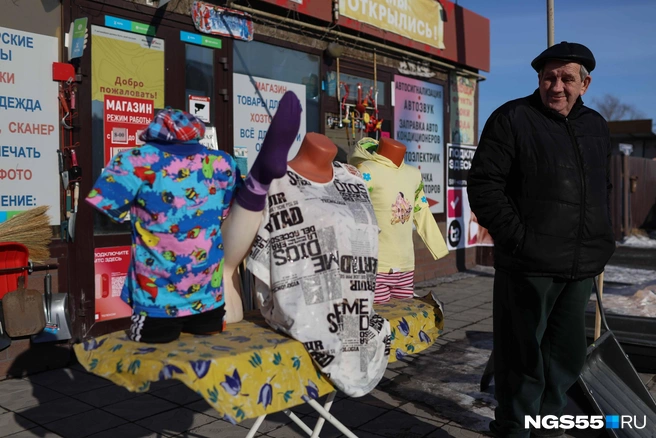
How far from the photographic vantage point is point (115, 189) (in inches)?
99.1

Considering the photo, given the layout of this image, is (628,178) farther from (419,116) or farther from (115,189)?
(115,189)

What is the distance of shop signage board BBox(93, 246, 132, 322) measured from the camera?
5.38 meters

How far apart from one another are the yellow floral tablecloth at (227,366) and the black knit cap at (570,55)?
5.98ft

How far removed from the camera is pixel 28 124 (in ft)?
16.1

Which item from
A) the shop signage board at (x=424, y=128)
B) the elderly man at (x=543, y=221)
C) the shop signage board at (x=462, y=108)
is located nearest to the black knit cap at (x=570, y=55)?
the elderly man at (x=543, y=221)

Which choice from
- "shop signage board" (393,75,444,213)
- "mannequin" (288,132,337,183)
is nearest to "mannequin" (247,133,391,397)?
"mannequin" (288,132,337,183)

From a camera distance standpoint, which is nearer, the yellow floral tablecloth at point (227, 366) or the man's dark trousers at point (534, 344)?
the yellow floral tablecloth at point (227, 366)

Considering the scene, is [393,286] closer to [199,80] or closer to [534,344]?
[534,344]

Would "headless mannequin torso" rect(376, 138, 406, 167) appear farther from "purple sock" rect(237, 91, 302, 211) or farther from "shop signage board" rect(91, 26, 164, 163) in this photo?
"shop signage board" rect(91, 26, 164, 163)

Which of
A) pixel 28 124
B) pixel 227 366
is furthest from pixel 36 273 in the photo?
pixel 227 366

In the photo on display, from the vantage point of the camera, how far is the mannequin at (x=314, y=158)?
118 inches

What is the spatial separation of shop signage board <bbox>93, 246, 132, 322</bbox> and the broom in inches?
21.0

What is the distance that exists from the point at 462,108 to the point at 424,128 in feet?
4.21

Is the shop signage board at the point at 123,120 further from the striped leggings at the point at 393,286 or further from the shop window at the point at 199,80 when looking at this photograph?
the striped leggings at the point at 393,286
